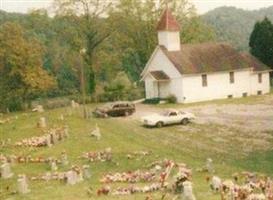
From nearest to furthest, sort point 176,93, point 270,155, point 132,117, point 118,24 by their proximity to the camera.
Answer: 1. point 270,155
2. point 132,117
3. point 176,93
4. point 118,24

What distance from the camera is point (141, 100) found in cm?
6725

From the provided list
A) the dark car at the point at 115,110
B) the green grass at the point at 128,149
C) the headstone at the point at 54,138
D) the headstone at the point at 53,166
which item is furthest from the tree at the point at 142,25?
the headstone at the point at 53,166

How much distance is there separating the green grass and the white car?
63 cm

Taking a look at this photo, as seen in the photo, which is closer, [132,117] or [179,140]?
[179,140]

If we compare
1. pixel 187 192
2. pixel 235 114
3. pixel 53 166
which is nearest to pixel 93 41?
pixel 235 114

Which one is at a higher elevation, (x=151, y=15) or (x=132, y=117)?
(x=151, y=15)

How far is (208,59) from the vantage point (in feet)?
220

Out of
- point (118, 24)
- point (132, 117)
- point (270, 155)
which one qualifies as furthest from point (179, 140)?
point (118, 24)

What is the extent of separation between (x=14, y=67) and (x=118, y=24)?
14.9 m

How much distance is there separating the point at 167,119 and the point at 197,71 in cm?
1781

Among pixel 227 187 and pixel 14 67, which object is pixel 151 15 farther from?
pixel 227 187

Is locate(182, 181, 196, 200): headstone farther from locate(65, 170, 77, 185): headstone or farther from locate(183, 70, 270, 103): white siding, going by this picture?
locate(183, 70, 270, 103): white siding

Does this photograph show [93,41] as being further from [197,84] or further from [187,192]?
[187,192]

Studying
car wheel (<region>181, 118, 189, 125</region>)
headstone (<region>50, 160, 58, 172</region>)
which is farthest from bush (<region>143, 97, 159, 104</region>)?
headstone (<region>50, 160, 58, 172</region>)
